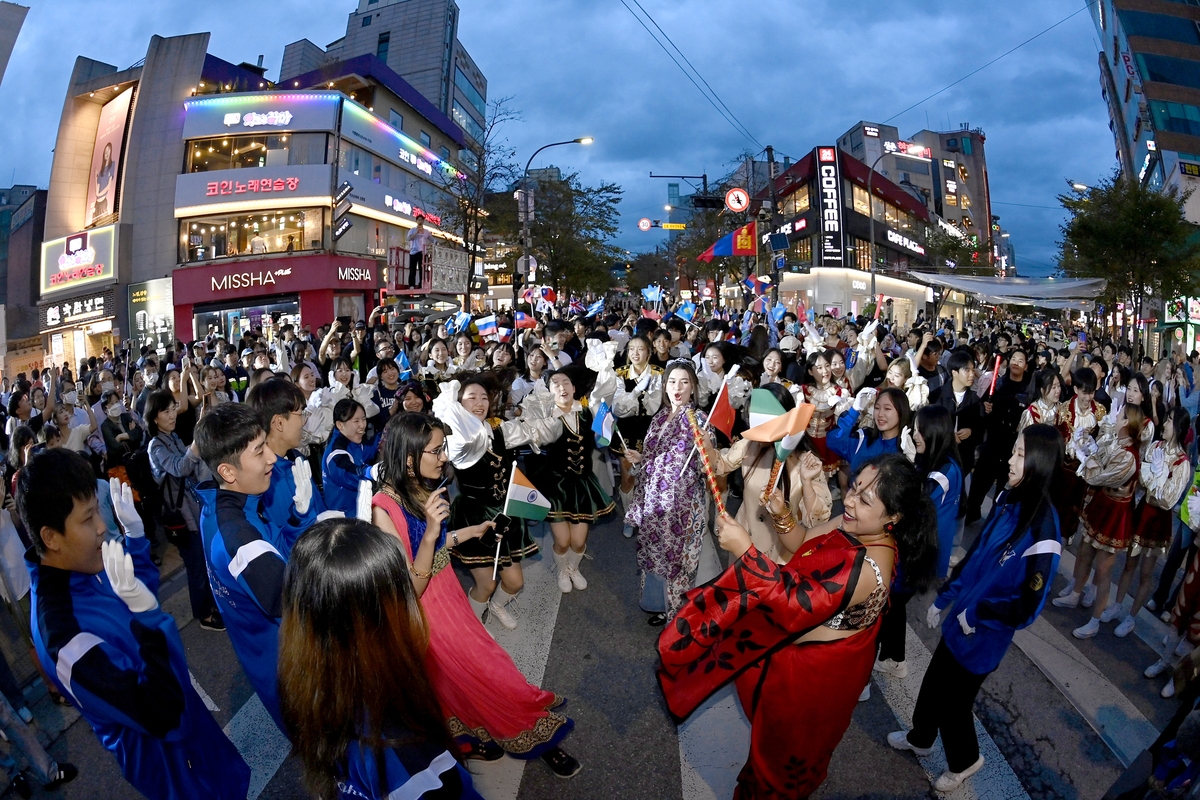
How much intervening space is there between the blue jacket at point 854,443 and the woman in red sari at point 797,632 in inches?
94.7

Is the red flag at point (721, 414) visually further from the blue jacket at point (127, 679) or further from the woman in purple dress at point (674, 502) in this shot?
the blue jacket at point (127, 679)

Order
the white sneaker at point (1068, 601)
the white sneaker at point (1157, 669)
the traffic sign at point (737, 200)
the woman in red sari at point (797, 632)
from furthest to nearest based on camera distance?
the traffic sign at point (737, 200) → the white sneaker at point (1068, 601) → the white sneaker at point (1157, 669) → the woman in red sari at point (797, 632)

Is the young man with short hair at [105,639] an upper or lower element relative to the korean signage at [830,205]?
lower

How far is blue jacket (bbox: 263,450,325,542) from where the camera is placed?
3211 millimetres

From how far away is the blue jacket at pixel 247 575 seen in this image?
8.07ft

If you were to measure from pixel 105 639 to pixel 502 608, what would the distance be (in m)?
2.97

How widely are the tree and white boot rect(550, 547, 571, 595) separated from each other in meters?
21.2

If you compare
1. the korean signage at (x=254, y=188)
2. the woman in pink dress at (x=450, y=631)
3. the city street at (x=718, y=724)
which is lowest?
the city street at (x=718, y=724)

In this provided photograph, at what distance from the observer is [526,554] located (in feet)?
16.0

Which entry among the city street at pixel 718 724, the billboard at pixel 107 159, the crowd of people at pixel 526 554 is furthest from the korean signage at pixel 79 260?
the city street at pixel 718 724

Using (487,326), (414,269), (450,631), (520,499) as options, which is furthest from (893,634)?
(414,269)

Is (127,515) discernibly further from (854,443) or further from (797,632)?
(854,443)

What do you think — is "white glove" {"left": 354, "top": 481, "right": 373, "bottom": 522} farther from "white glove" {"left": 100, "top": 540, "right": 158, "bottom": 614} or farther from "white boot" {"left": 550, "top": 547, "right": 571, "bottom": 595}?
"white boot" {"left": 550, "top": 547, "right": 571, "bottom": 595}

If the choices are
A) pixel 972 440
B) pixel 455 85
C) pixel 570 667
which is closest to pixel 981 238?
pixel 455 85
